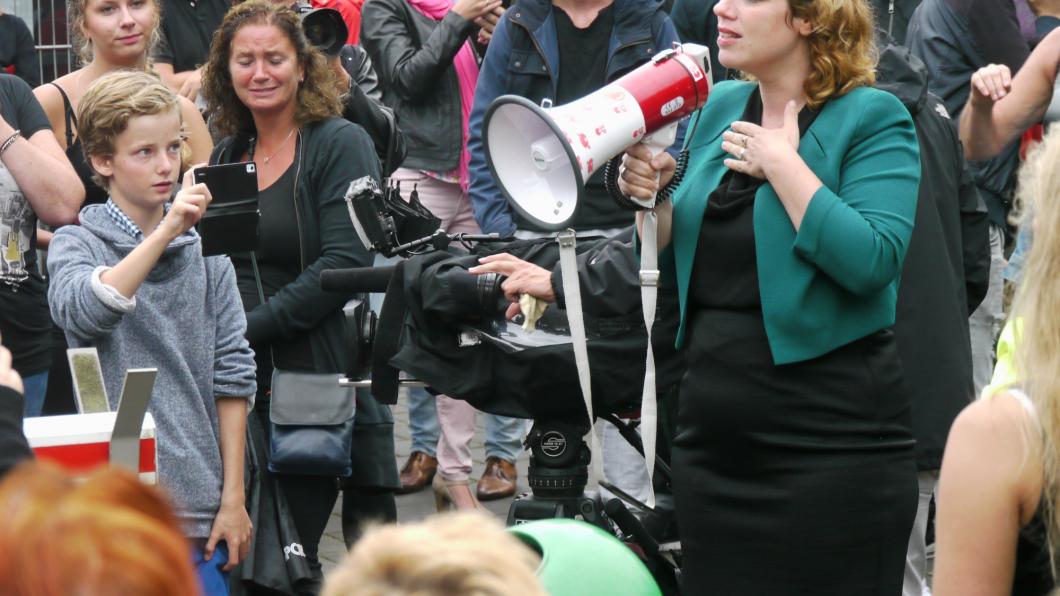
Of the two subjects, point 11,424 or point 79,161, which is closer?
point 11,424

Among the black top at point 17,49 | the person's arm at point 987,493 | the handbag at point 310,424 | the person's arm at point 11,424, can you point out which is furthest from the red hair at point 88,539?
the black top at point 17,49

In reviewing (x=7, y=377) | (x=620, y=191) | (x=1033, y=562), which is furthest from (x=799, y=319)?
(x=7, y=377)

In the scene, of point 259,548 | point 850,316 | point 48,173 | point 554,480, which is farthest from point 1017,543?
point 48,173

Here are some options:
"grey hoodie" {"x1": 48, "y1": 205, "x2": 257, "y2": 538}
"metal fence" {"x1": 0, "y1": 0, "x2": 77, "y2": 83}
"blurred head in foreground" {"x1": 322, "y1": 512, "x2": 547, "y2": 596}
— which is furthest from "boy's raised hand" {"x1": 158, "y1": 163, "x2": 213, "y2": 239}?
"metal fence" {"x1": 0, "y1": 0, "x2": 77, "y2": 83}

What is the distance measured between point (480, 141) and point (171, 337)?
7.39 feet

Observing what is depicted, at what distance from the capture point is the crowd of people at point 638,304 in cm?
184

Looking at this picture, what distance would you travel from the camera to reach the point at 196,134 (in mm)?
5020

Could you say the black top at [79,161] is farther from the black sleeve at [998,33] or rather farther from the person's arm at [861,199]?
the black sleeve at [998,33]

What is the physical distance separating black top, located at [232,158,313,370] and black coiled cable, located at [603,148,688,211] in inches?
66.9

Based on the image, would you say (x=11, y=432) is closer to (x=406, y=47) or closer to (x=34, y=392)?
(x=34, y=392)

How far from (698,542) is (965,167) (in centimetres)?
170

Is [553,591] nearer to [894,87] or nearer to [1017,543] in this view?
[1017,543]

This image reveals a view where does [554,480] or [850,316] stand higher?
[850,316]

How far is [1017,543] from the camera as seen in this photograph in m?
1.91
